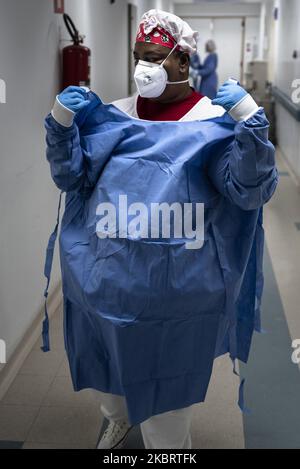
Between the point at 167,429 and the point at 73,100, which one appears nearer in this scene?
the point at 73,100

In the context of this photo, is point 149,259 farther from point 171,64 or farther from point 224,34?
point 224,34

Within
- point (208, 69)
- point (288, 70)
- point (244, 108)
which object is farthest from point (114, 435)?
point (208, 69)

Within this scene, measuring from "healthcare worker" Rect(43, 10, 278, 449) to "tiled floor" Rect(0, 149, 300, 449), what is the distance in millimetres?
435

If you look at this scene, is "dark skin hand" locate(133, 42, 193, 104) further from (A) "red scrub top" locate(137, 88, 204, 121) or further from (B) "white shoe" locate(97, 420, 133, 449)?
(B) "white shoe" locate(97, 420, 133, 449)

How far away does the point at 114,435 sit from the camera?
1.97 meters

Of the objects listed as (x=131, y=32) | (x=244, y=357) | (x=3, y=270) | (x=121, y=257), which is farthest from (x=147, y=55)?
(x=131, y=32)

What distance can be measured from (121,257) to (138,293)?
0.11m

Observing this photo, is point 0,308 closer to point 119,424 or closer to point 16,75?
point 119,424

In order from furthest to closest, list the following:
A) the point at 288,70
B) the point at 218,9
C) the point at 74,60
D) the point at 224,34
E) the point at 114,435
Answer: the point at 224,34 → the point at 218,9 → the point at 288,70 → the point at 74,60 → the point at 114,435

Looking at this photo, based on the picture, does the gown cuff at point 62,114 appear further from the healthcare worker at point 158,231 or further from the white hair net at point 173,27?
the white hair net at point 173,27

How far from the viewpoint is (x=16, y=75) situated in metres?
2.43

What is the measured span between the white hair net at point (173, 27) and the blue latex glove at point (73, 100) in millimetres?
260

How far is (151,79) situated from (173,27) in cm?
16

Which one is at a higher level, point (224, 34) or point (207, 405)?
point (224, 34)
